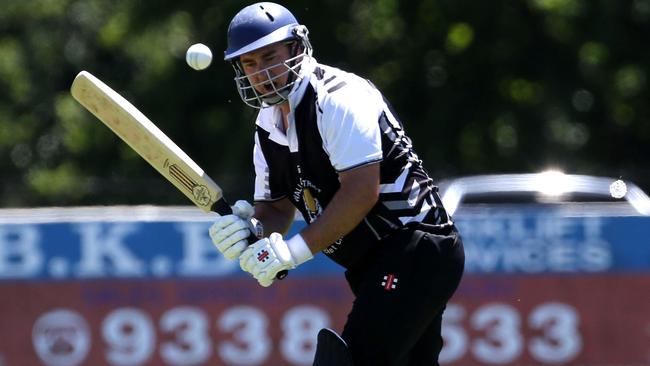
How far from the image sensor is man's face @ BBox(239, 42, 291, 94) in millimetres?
4465

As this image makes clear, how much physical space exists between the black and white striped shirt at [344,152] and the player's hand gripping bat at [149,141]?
0.85ft

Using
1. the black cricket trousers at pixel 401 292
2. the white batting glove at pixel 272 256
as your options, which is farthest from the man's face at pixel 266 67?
the black cricket trousers at pixel 401 292

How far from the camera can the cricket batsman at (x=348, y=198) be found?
437 centimetres

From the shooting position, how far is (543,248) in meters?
8.20

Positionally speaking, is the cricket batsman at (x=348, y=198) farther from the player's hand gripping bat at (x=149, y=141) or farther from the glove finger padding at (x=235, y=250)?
the player's hand gripping bat at (x=149, y=141)

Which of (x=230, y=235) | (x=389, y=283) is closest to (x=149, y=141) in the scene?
(x=230, y=235)

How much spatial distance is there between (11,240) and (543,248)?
10.9 feet

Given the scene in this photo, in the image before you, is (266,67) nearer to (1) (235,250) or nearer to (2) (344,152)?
(2) (344,152)

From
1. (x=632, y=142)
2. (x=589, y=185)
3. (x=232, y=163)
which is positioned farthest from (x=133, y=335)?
(x=632, y=142)

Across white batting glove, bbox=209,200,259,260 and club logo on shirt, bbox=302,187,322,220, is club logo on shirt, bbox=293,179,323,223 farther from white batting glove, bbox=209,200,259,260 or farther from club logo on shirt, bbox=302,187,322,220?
white batting glove, bbox=209,200,259,260

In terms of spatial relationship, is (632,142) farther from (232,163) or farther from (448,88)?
(232,163)

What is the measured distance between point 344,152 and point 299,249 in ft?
1.22

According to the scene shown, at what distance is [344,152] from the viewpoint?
4.34 meters

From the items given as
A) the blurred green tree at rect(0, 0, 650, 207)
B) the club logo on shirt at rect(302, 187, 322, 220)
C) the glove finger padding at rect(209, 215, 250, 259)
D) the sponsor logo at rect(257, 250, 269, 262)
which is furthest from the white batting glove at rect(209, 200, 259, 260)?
the blurred green tree at rect(0, 0, 650, 207)
